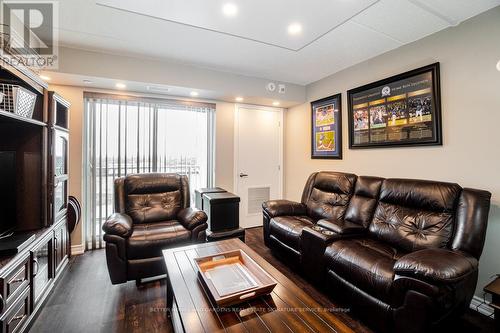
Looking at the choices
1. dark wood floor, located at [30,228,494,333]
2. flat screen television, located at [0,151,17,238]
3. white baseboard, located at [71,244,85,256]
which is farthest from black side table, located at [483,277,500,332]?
white baseboard, located at [71,244,85,256]

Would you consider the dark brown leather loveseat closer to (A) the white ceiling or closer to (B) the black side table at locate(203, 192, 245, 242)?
(B) the black side table at locate(203, 192, 245, 242)

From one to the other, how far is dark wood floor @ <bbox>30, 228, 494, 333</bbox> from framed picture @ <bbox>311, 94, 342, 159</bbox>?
77.9 inches

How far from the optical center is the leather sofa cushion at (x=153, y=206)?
9.09 feet

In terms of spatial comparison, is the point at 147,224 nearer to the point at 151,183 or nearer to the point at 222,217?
the point at 151,183

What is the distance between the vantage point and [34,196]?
2.04m

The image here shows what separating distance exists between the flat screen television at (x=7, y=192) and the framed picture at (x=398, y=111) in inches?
146

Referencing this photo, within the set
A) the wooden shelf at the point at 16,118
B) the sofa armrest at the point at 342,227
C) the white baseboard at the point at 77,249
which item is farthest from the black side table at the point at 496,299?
the white baseboard at the point at 77,249

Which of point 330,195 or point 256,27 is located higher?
point 256,27

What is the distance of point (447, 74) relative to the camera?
2242 millimetres

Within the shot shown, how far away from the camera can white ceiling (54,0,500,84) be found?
192 cm

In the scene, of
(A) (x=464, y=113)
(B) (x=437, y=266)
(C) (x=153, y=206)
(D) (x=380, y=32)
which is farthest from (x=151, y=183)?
(A) (x=464, y=113)

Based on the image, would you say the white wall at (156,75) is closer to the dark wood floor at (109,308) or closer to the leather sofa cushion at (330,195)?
the leather sofa cushion at (330,195)

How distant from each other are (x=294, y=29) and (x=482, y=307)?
10.0 feet

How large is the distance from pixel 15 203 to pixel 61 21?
171cm
